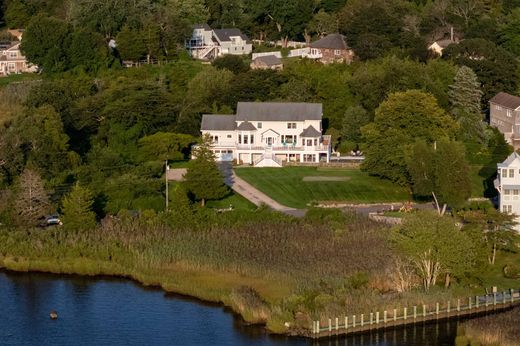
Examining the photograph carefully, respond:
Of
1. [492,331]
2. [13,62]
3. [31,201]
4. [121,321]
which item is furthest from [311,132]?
[492,331]

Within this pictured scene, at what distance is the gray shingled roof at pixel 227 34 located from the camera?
10300cm

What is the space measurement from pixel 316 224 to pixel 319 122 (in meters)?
17.3

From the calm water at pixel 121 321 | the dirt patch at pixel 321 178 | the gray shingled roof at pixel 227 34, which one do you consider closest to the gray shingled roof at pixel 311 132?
the dirt patch at pixel 321 178

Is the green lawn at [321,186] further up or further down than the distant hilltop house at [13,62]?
further down

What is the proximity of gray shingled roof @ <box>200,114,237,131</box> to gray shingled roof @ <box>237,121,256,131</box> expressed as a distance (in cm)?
47

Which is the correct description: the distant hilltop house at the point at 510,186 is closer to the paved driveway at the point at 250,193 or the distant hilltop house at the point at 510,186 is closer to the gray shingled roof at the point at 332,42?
the paved driveway at the point at 250,193

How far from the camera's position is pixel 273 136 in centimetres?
7894

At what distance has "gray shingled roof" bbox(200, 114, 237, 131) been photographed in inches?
3110

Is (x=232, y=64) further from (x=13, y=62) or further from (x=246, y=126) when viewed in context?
(x=13, y=62)

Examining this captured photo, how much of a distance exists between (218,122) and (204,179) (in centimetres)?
1206

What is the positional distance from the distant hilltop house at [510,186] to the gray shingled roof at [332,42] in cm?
3506

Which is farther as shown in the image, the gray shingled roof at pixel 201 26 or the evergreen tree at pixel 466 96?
the gray shingled roof at pixel 201 26

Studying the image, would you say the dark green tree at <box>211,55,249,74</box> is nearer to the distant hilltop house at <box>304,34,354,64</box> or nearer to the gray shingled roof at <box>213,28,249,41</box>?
the distant hilltop house at <box>304,34,354,64</box>

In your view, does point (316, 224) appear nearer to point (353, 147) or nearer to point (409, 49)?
point (353, 147)
